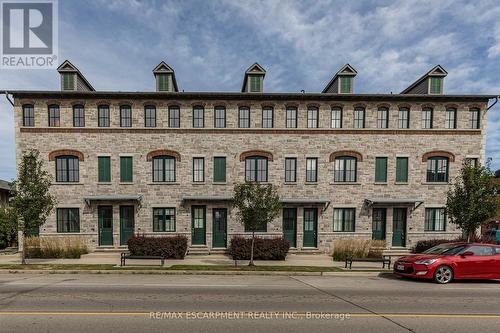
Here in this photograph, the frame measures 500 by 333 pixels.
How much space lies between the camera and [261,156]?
16.8m

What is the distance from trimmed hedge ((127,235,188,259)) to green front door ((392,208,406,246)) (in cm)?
1440

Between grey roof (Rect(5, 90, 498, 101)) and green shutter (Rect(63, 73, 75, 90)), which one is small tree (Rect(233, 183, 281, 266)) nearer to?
grey roof (Rect(5, 90, 498, 101))

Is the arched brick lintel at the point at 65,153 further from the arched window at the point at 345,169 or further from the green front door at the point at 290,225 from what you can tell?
the arched window at the point at 345,169

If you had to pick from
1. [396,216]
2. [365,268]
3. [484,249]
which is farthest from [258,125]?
[484,249]

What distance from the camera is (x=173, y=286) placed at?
8.77 metres

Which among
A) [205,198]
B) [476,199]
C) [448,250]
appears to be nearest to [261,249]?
[205,198]

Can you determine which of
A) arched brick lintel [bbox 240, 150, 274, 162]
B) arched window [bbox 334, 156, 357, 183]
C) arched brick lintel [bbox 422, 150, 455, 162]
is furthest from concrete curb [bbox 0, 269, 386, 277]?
arched brick lintel [bbox 422, 150, 455, 162]

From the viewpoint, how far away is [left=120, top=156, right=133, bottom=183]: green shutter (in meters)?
16.3

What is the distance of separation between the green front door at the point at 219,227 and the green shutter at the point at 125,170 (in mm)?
6250

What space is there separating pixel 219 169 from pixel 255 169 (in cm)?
252

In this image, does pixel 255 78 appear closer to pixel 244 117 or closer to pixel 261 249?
pixel 244 117

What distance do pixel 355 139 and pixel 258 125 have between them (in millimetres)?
6922

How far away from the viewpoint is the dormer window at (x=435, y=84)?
666 inches

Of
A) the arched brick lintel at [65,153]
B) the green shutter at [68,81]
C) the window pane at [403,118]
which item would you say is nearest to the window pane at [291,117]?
the window pane at [403,118]
